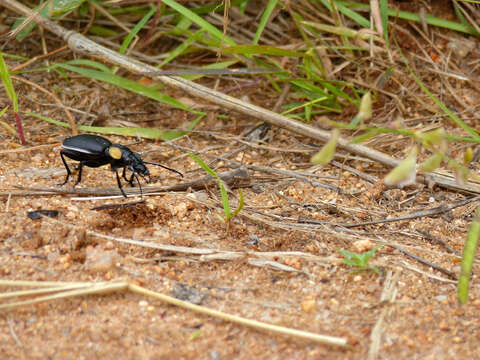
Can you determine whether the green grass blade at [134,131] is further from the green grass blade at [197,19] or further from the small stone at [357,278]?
the small stone at [357,278]

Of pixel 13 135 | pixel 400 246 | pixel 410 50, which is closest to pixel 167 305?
pixel 400 246

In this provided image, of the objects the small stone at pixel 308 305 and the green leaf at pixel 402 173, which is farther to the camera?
the small stone at pixel 308 305

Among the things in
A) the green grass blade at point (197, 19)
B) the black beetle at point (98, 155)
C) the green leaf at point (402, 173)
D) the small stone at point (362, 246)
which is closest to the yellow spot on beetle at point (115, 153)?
the black beetle at point (98, 155)

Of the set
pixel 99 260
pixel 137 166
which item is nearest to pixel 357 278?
pixel 99 260

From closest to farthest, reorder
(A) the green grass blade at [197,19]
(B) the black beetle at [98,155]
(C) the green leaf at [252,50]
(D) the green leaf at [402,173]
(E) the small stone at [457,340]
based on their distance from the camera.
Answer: (D) the green leaf at [402,173] → (E) the small stone at [457,340] → (B) the black beetle at [98,155] → (C) the green leaf at [252,50] → (A) the green grass blade at [197,19]

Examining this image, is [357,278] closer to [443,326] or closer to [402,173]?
[443,326]

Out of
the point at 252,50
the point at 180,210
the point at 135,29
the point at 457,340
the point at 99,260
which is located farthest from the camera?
the point at 135,29

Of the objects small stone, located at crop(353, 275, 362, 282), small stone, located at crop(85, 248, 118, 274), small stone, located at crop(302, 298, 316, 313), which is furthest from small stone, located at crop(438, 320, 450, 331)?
small stone, located at crop(85, 248, 118, 274)

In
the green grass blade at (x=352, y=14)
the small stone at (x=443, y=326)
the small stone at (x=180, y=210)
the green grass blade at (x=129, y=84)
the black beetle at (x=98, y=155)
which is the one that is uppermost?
the green grass blade at (x=352, y=14)
